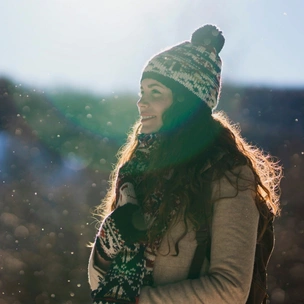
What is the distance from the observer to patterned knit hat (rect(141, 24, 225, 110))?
1618mm

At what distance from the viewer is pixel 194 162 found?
145 cm

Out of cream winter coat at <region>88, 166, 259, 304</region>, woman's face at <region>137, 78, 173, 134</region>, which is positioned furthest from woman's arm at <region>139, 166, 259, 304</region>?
woman's face at <region>137, 78, 173, 134</region>

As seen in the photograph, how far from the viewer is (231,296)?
127cm

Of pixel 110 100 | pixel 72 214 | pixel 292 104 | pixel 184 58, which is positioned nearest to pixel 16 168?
pixel 72 214

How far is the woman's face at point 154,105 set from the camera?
5.16ft

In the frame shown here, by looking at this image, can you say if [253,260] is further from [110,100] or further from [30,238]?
→ [110,100]

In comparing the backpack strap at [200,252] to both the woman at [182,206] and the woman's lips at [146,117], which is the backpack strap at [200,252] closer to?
the woman at [182,206]

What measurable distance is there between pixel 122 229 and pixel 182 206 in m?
0.19

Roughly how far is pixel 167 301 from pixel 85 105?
6.62 meters

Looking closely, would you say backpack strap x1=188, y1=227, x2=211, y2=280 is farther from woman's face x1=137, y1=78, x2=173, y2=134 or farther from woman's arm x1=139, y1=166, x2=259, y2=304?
woman's face x1=137, y1=78, x2=173, y2=134

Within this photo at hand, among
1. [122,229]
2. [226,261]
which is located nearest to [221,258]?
[226,261]

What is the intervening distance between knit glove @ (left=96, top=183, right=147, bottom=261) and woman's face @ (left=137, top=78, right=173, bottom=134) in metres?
0.26

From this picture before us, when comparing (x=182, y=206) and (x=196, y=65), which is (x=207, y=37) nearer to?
(x=196, y=65)

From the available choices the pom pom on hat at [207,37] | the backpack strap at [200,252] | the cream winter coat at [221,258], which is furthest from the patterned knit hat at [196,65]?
the backpack strap at [200,252]
